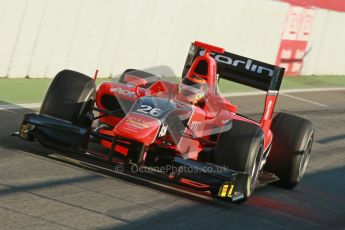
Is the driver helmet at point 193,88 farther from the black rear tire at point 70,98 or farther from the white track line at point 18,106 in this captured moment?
the white track line at point 18,106

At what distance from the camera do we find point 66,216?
21.9ft

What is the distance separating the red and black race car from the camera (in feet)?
26.3

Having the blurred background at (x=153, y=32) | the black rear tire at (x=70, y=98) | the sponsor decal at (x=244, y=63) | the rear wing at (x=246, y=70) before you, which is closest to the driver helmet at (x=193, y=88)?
the rear wing at (x=246, y=70)

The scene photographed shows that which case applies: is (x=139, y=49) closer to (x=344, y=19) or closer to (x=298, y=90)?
(x=298, y=90)

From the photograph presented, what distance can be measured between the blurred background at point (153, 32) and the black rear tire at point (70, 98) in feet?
14.7

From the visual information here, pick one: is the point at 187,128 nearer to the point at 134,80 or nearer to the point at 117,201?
the point at 117,201

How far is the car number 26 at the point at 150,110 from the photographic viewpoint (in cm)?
824

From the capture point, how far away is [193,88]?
364 inches

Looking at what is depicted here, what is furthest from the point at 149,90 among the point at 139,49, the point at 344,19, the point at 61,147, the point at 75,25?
the point at 344,19

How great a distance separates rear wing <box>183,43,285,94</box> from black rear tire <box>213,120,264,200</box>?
1.33 m

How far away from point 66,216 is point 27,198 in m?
0.52

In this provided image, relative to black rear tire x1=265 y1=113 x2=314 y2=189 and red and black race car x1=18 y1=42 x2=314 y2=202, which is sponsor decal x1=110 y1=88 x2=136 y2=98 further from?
black rear tire x1=265 y1=113 x2=314 y2=189

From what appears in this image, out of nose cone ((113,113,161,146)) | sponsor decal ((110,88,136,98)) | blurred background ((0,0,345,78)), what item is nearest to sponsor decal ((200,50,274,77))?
sponsor decal ((110,88,136,98))

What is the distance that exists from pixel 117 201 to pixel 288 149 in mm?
2894
